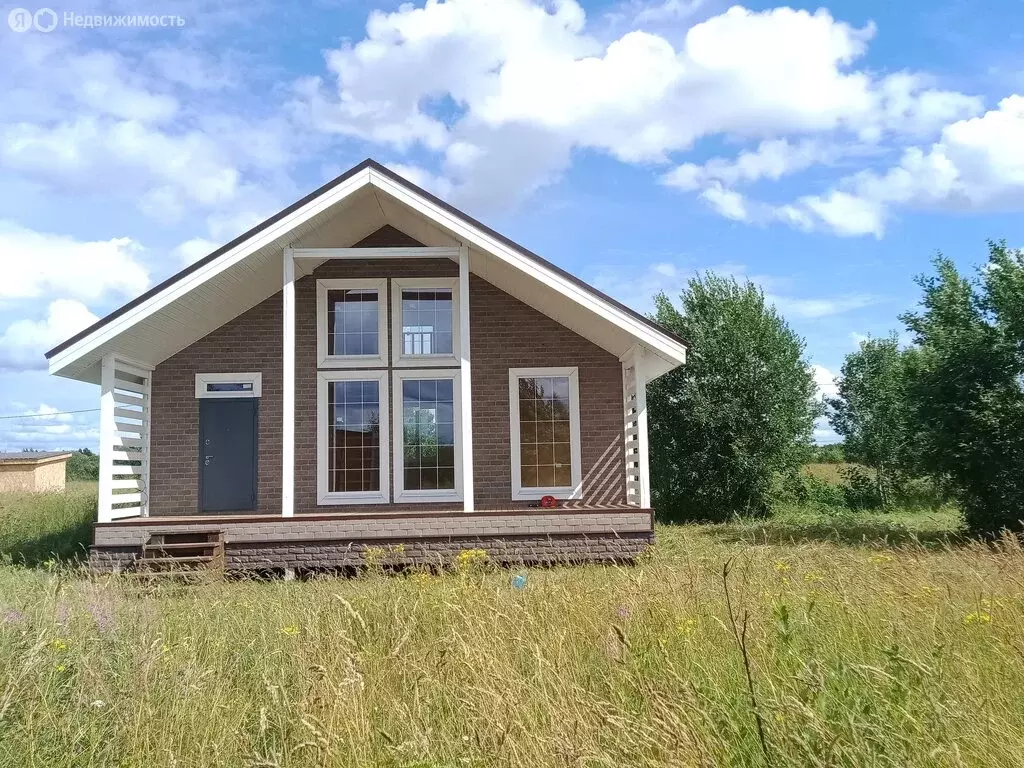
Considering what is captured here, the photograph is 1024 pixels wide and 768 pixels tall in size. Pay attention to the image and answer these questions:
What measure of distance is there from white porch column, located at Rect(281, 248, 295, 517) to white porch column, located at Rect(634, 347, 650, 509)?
17.0 feet

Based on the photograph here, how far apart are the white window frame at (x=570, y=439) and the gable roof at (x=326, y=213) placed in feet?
7.69

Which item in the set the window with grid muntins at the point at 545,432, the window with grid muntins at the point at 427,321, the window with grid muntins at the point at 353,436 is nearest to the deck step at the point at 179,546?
the window with grid muntins at the point at 353,436

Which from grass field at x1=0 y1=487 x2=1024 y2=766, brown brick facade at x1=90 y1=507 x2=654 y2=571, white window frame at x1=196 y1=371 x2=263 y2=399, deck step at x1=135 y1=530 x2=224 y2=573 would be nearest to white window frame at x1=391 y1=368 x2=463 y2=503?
brown brick facade at x1=90 y1=507 x2=654 y2=571

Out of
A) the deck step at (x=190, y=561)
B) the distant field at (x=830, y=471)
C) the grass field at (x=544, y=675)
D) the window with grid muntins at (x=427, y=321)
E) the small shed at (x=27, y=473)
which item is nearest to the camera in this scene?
the grass field at (x=544, y=675)

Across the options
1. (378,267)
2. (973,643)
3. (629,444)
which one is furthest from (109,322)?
(973,643)

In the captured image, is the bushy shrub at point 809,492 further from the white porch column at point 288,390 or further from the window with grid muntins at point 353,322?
the white porch column at point 288,390

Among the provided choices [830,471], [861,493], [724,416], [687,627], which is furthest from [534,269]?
[830,471]

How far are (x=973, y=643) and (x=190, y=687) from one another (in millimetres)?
4126

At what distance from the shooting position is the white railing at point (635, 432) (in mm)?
12477

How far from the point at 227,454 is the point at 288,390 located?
2.89 meters

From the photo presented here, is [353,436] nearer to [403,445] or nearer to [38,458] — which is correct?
[403,445]

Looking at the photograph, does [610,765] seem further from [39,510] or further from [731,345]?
[731,345]

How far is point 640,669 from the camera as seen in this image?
13.4 feet

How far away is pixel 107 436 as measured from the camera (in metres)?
12.1
